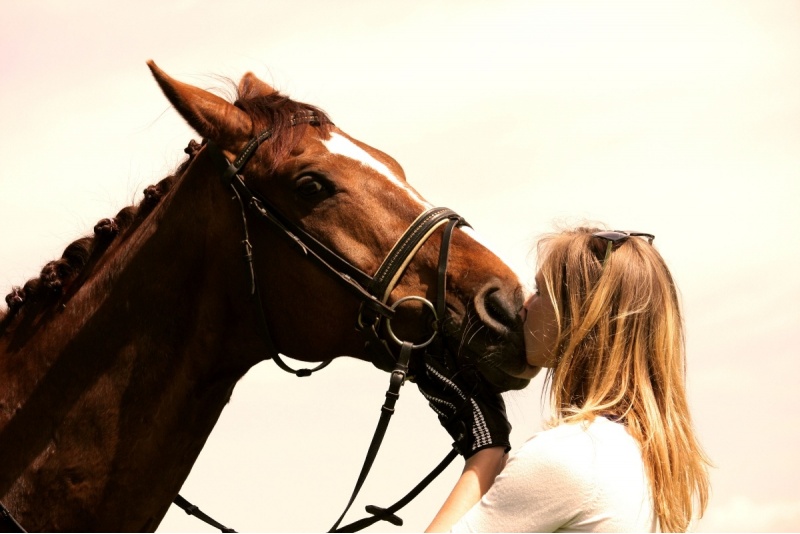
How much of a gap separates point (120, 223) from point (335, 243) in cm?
126

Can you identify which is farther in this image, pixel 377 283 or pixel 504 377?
pixel 377 283

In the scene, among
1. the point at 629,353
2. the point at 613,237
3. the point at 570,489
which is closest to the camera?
the point at 570,489

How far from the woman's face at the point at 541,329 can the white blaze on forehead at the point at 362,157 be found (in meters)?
1.11

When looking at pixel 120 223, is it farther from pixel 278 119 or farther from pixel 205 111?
pixel 278 119

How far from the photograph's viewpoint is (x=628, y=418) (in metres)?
3.34

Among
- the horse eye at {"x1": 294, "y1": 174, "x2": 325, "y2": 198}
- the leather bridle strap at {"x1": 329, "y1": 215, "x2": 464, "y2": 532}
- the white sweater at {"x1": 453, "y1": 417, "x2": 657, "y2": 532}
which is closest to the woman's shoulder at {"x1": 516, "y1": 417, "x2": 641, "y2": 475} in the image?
the white sweater at {"x1": 453, "y1": 417, "x2": 657, "y2": 532}

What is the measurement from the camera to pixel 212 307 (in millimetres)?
4969

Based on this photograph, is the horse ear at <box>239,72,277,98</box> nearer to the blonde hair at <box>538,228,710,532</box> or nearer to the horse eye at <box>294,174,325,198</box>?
the horse eye at <box>294,174,325,198</box>

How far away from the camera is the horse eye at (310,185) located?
4961 mm

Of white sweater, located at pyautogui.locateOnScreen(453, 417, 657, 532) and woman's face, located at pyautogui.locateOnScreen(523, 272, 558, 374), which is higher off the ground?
woman's face, located at pyautogui.locateOnScreen(523, 272, 558, 374)

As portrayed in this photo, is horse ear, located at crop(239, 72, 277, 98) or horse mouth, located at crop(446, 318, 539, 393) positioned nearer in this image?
horse mouth, located at crop(446, 318, 539, 393)

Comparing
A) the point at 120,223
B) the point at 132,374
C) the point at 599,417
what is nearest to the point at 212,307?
the point at 132,374

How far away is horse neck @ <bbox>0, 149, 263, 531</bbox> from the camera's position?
15.7 ft

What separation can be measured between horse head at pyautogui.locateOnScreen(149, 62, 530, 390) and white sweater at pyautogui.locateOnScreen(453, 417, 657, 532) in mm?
1371
